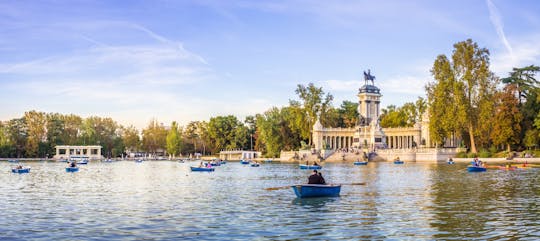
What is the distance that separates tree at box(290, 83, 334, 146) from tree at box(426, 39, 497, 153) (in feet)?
104

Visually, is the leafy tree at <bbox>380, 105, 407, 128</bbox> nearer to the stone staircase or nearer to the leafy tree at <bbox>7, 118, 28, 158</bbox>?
the stone staircase

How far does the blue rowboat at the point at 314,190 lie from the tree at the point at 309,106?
85.7 meters

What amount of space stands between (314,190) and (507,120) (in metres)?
61.6

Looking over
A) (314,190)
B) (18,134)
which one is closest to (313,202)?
(314,190)

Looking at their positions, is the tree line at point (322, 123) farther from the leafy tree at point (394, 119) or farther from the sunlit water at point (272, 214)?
the sunlit water at point (272, 214)

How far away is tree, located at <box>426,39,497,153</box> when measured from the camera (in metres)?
85.4

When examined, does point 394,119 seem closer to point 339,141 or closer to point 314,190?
point 339,141

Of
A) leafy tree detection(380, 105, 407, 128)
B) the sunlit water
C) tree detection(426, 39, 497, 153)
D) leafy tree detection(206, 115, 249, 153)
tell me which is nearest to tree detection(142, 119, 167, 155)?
leafy tree detection(206, 115, 249, 153)

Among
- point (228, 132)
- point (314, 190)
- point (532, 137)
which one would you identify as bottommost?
point (314, 190)

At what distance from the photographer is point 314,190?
1178 inches

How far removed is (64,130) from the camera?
502ft

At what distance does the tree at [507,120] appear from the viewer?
82.9m

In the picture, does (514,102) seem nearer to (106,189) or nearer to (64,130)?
(106,189)

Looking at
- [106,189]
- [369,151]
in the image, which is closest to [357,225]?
[106,189]
